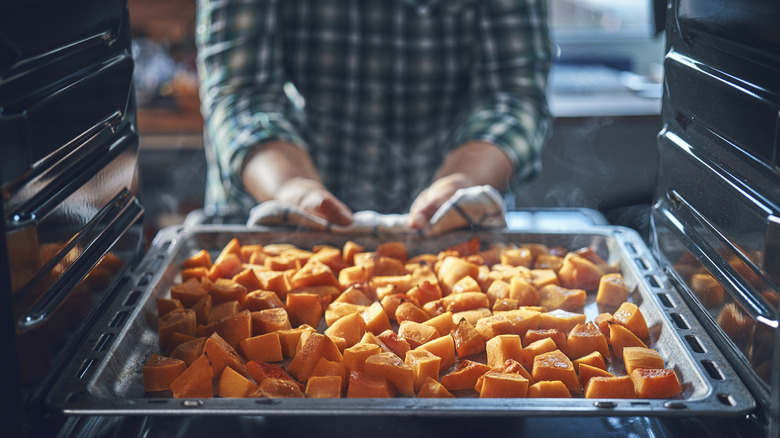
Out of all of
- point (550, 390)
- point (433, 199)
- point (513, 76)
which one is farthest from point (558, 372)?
point (513, 76)

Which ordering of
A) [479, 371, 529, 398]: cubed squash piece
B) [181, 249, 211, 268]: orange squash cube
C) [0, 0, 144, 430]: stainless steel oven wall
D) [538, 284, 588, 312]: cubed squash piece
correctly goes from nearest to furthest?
[0, 0, 144, 430]: stainless steel oven wall
[479, 371, 529, 398]: cubed squash piece
[538, 284, 588, 312]: cubed squash piece
[181, 249, 211, 268]: orange squash cube

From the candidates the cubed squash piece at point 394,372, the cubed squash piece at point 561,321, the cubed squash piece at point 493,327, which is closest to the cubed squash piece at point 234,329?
the cubed squash piece at point 394,372

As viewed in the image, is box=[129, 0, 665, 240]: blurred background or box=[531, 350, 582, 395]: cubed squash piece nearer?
box=[531, 350, 582, 395]: cubed squash piece

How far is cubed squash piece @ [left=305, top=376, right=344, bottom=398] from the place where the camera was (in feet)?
3.08

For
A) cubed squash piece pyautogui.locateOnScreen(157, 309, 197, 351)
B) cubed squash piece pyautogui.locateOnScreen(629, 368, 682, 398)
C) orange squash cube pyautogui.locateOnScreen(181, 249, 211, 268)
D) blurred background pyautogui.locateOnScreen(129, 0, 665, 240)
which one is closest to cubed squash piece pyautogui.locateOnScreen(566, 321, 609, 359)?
cubed squash piece pyautogui.locateOnScreen(629, 368, 682, 398)

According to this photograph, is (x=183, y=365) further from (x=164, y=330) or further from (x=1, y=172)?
(x=1, y=172)

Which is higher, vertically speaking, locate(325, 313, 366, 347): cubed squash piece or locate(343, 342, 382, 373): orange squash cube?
locate(343, 342, 382, 373): orange squash cube

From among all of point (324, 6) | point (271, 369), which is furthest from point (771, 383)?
point (324, 6)

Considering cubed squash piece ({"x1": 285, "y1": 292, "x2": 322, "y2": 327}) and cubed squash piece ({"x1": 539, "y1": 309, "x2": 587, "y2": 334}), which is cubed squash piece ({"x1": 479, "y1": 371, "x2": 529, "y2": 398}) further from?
cubed squash piece ({"x1": 285, "y1": 292, "x2": 322, "y2": 327})

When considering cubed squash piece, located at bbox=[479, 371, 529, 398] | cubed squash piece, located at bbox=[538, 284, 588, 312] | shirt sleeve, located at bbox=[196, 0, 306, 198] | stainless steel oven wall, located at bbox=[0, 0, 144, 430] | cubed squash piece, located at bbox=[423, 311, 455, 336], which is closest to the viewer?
stainless steel oven wall, located at bbox=[0, 0, 144, 430]

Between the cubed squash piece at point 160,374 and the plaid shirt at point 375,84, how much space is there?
3.22 ft

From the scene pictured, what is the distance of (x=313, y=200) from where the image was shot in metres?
1.56

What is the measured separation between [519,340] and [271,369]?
1.21ft

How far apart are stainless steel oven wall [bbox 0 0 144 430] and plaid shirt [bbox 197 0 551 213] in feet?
2.39
